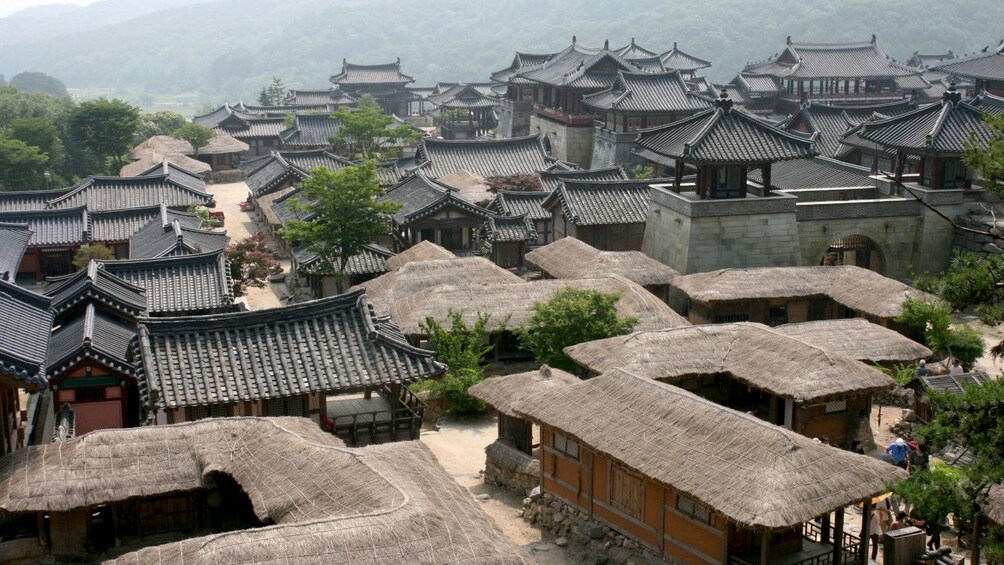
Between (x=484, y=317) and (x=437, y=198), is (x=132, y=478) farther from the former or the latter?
(x=437, y=198)

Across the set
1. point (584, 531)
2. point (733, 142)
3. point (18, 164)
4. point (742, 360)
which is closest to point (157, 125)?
point (18, 164)

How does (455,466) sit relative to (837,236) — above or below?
below

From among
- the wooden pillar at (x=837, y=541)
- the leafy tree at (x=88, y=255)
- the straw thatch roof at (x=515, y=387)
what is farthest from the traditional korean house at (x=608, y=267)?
the wooden pillar at (x=837, y=541)

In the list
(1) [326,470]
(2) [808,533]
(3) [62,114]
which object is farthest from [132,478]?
(3) [62,114]

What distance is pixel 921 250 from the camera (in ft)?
144

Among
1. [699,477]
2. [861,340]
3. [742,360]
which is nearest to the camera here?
[699,477]

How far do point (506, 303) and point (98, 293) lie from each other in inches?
502

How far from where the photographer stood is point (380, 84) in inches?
4333

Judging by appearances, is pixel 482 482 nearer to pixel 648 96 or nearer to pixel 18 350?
pixel 18 350

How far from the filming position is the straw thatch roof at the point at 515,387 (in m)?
25.8

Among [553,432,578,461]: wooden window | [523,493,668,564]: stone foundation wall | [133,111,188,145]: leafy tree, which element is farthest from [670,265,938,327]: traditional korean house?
[133,111,188,145]: leafy tree

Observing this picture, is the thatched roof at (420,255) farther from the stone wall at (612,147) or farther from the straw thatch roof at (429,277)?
the stone wall at (612,147)

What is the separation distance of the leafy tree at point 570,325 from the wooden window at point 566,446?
8.19 metres

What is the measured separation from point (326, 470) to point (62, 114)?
249 feet
